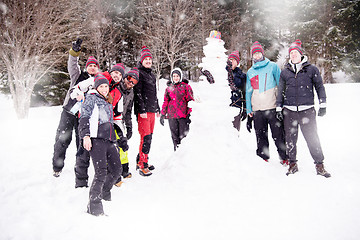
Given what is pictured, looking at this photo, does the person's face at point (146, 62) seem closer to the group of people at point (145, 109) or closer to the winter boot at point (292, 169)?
the group of people at point (145, 109)

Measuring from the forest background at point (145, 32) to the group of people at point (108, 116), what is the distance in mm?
8015

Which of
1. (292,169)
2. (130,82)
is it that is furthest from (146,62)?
(292,169)

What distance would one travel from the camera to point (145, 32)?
19.3 m

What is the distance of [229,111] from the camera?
4191 millimetres

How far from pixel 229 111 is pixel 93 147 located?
265cm

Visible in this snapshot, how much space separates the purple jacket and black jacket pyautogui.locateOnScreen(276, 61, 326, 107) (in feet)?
6.01

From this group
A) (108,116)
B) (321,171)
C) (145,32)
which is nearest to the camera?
(108,116)

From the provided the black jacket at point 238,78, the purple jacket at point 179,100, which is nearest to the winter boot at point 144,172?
the purple jacket at point 179,100

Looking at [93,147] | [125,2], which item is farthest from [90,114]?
[125,2]

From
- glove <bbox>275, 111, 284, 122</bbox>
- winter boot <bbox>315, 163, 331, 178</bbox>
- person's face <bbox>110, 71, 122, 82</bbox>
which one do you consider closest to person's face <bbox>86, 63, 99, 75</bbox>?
person's face <bbox>110, 71, 122, 82</bbox>

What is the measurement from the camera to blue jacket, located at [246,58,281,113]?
399 cm

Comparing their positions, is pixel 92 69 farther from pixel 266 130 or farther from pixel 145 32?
pixel 145 32

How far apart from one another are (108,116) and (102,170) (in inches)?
27.6

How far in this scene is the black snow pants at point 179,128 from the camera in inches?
175
